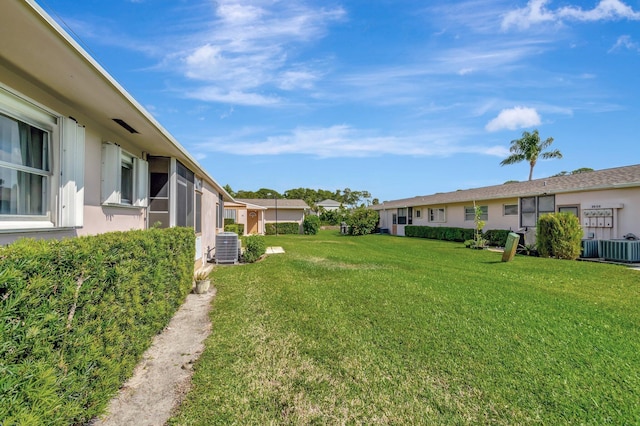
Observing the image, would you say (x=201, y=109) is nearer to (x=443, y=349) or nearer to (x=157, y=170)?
(x=157, y=170)

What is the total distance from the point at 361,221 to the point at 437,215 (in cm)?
703

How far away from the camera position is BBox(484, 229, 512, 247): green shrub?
1798 centimetres

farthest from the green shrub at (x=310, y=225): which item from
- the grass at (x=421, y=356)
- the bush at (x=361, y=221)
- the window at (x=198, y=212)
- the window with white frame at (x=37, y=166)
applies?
the window with white frame at (x=37, y=166)

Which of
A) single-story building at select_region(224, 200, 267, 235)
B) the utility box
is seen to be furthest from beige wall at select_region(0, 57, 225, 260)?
single-story building at select_region(224, 200, 267, 235)

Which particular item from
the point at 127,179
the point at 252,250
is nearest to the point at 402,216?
the point at 252,250

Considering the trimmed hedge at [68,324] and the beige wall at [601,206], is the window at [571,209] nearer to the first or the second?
the beige wall at [601,206]

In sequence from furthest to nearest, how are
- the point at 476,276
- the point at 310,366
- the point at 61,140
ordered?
the point at 476,276, the point at 61,140, the point at 310,366

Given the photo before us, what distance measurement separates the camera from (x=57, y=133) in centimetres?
393

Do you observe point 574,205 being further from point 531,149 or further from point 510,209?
point 531,149

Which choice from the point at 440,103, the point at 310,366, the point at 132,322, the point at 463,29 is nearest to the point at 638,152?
the point at 440,103

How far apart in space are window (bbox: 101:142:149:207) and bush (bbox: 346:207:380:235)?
23.9 meters

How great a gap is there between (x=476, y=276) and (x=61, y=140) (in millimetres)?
9276

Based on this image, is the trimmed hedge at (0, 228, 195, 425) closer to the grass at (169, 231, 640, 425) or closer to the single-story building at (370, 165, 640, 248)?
the grass at (169, 231, 640, 425)

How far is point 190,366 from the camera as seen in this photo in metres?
3.74
